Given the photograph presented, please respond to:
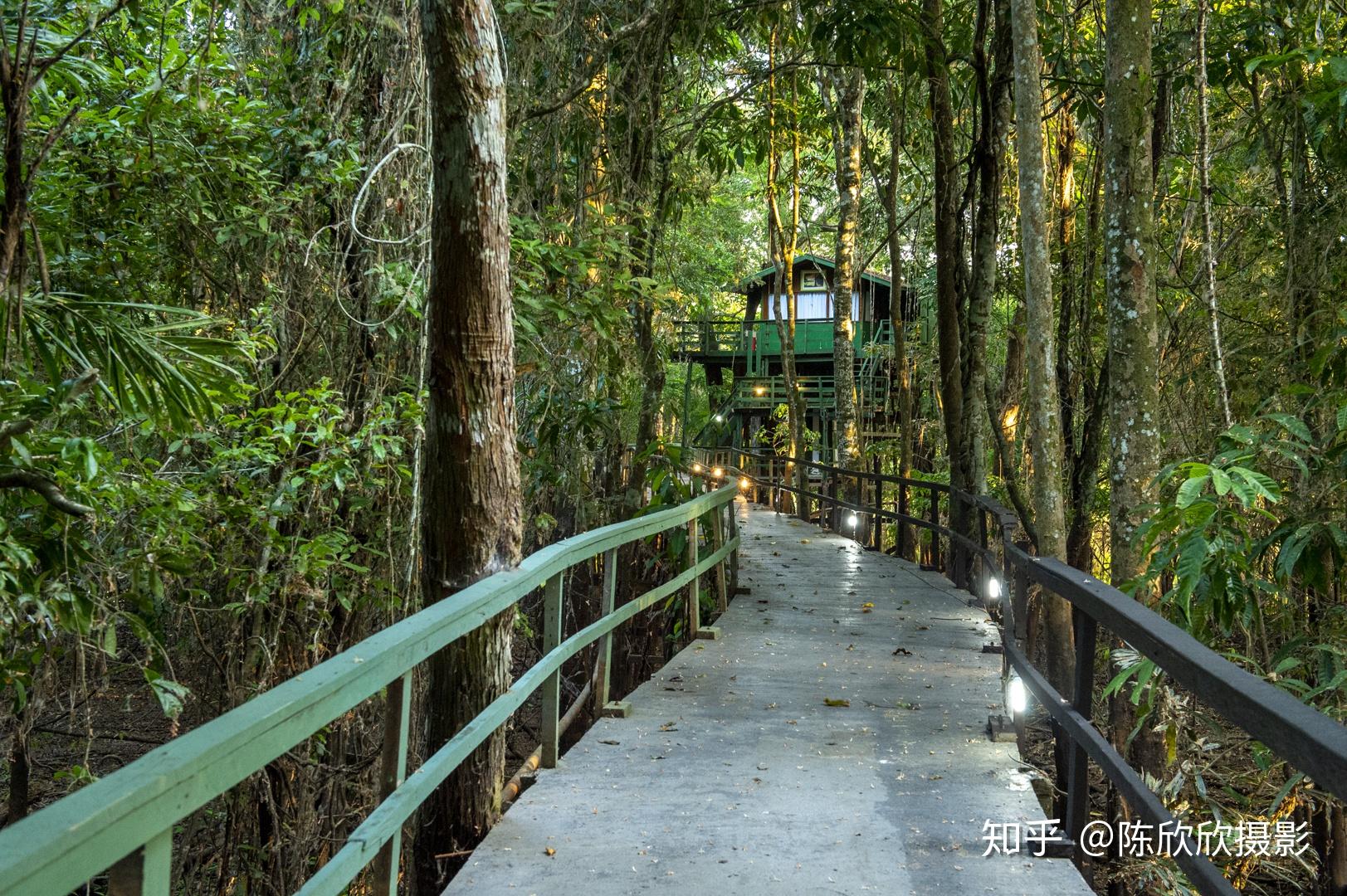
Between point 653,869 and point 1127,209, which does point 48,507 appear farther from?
point 1127,209

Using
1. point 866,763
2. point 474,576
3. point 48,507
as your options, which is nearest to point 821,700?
point 866,763

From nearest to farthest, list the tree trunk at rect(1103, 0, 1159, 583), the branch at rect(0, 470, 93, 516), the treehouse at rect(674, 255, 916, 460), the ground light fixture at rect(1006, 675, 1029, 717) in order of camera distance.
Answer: the branch at rect(0, 470, 93, 516) → the ground light fixture at rect(1006, 675, 1029, 717) → the tree trunk at rect(1103, 0, 1159, 583) → the treehouse at rect(674, 255, 916, 460)

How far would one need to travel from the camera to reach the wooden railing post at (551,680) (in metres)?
5.24

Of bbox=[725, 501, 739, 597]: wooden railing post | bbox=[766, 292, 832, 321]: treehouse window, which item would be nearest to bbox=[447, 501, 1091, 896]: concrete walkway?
bbox=[725, 501, 739, 597]: wooden railing post

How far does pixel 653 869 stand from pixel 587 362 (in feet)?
19.9

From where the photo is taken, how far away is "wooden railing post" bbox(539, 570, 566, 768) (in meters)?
5.24

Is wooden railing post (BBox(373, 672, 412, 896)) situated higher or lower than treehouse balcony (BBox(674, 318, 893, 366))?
lower

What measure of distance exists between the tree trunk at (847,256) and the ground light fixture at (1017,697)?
14.3 metres

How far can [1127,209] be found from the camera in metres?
7.06

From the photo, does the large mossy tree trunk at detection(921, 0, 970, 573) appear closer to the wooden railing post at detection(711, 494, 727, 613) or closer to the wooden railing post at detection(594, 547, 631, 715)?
the wooden railing post at detection(711, 494, 727, 613)

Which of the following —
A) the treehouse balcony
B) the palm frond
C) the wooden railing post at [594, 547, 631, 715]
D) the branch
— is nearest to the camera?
the branch

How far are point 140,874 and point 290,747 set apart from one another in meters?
0.47

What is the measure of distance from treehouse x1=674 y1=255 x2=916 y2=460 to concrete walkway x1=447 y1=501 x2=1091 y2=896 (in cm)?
2647

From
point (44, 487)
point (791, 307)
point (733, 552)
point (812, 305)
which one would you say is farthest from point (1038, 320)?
point (812, 305)
